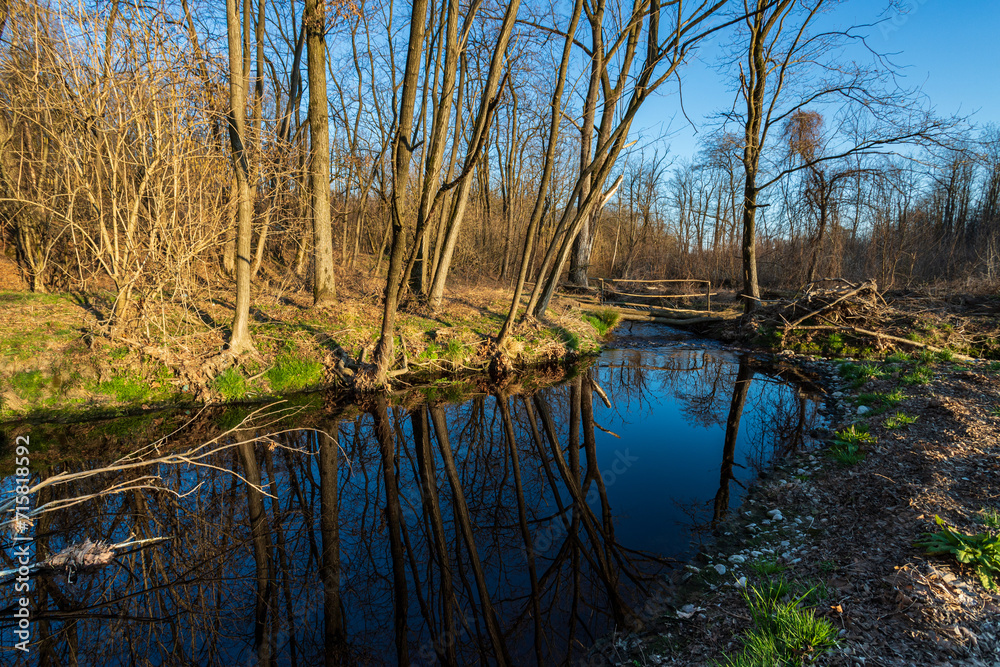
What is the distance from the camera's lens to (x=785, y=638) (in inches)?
108

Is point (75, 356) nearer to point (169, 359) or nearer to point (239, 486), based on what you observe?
point (169, 359)

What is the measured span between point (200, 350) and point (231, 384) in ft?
2.72

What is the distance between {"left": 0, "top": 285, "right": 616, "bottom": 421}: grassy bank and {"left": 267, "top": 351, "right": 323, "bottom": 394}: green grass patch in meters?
0.02

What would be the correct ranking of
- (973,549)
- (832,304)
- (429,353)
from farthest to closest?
(832,304)
(429,353)
(973,549)

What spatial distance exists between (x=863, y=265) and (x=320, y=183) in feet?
91.3

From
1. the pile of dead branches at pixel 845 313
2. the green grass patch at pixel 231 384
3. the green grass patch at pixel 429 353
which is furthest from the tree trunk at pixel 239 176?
the pile of dead branches at pixel 845 313

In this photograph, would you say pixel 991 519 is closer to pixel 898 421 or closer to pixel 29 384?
pixel 898 421

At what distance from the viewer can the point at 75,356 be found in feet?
24.0

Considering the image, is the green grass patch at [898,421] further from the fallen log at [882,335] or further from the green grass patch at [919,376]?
the fallen log at [882,335]

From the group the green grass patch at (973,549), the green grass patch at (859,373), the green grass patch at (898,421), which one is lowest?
the green grass patch at (973,549)

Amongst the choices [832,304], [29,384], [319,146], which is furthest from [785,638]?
[832,304]

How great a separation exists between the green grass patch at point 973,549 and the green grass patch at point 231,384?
897 cm

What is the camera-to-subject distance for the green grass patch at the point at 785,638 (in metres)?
2.64

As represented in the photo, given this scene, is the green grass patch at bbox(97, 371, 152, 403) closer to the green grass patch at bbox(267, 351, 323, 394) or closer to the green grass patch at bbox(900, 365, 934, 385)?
the green grass patch at bbox(267, 351, 323, 394)
